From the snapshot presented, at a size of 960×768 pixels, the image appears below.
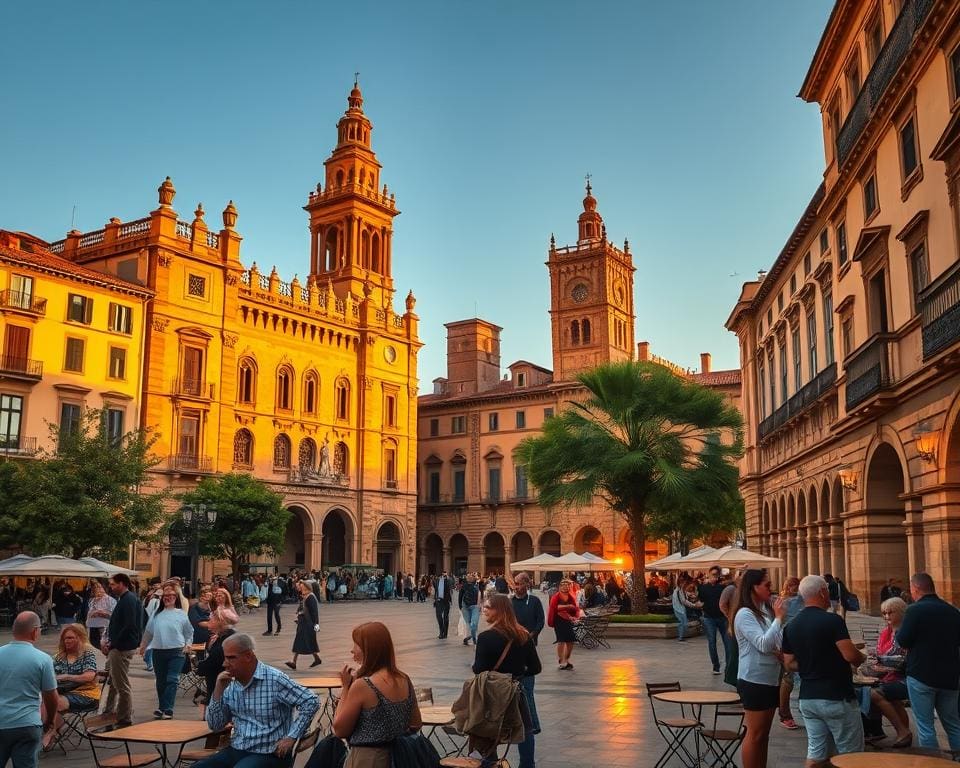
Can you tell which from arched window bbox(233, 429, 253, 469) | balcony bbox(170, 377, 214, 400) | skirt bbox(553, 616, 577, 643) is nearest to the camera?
skirt bbox(553, 616, 577, 643)

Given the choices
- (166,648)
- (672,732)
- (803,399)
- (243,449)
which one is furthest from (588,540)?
(672,732)

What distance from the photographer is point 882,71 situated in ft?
63.6

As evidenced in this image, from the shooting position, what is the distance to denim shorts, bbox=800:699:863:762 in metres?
7.04

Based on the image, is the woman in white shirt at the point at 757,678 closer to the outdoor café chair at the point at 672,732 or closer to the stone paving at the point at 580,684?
the outdoor café chair at the point at 672,732

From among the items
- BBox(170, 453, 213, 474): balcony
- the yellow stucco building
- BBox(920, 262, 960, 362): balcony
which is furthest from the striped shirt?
BBox(170, 453, 213, 474): balcony

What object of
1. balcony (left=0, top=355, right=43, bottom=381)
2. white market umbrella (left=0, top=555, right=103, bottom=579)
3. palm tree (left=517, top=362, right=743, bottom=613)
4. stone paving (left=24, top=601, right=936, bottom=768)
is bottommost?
stone paving (left=24, top=601, right=936, bottom=768)

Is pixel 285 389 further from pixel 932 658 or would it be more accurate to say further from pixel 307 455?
pixel 932 658

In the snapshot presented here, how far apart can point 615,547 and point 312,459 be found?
2174 cm

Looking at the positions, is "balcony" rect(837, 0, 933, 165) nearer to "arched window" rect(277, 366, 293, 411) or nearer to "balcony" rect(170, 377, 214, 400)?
"balcony" rect(170, 377, 214, 400)

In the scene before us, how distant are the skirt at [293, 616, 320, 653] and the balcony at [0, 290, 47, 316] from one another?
1164 inches

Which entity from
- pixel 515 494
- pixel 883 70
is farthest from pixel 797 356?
pixel 515 494

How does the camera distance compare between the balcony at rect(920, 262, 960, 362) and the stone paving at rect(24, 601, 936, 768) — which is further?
the balcony at rect(920, 262, 960, 362)

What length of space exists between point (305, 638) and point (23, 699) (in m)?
10.4

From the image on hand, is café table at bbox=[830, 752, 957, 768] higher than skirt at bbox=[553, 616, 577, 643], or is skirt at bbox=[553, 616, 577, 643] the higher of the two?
café table at bbox=[830, 752, 957, 768]
